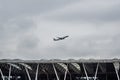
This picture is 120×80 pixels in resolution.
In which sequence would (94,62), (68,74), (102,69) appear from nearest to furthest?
(94,62) → (102,69) → (68,74)

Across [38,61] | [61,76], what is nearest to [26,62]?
[38,61]

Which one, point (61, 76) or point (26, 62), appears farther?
point (61, 76)

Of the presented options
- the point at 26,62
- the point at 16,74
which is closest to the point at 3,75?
the point at 16,74

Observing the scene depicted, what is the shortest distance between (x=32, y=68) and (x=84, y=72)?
47.5 ft

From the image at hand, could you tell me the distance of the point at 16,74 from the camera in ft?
418

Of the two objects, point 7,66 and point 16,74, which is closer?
point 7,66

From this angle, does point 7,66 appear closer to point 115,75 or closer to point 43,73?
point 43,73

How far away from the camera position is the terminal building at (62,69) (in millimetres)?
107812

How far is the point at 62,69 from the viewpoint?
387 feet

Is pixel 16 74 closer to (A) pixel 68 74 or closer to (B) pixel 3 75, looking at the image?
(B) pixel 3 75

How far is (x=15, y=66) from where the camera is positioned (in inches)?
4702

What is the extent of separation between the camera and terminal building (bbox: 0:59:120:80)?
108 metres

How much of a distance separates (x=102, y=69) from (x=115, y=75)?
494 cm

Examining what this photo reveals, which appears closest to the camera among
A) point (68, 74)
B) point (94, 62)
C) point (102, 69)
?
point (94, 62)
